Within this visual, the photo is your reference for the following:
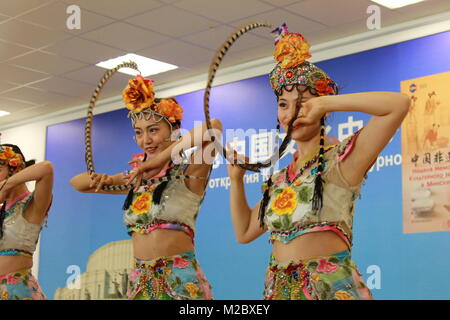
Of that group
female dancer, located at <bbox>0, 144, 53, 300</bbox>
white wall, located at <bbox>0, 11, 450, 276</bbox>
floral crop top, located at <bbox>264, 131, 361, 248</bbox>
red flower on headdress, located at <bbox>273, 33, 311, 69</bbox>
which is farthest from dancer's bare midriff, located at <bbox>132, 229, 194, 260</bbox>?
white wall, located at <bbox>0, 11, 450, 276</bbox>

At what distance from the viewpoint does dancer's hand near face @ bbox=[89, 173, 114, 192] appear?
316 centimetres

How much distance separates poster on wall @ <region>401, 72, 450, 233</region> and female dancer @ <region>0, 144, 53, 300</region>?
2642 millimetres

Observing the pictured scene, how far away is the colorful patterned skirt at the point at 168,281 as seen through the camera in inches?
117

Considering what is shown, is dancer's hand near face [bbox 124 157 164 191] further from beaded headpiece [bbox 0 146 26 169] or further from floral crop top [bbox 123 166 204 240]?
beaded headpiece [bbox 0 146 26 169]

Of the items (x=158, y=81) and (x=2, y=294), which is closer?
(x=2, y=294)

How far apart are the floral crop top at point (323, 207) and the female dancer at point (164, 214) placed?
26.9 inches

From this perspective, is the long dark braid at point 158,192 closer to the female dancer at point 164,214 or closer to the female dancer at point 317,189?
the female dancer at point 164,214

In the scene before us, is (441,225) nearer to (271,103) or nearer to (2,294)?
(271,103)

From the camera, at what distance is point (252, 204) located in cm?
643

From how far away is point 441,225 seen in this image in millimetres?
5285

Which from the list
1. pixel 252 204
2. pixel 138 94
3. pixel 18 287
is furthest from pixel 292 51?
pixel 252 204

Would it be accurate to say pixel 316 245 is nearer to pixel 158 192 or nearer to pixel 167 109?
pixel 158 192
